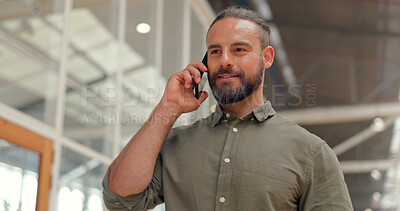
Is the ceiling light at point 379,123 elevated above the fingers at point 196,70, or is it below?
above

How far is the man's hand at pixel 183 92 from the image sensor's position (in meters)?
1.32

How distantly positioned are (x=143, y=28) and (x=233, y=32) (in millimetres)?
3667

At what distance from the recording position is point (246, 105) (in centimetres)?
135

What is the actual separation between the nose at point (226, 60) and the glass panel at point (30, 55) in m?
1.82

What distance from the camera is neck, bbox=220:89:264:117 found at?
1.34m

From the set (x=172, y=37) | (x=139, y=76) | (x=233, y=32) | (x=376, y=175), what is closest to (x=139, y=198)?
(x=233, y=32)

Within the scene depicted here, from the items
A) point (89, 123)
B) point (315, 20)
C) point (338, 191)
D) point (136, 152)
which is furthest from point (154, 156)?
point (315, 20)

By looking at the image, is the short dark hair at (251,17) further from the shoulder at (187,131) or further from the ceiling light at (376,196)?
the ceiling light at (376,196)

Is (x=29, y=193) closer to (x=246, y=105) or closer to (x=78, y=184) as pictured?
(x=78, y=184)

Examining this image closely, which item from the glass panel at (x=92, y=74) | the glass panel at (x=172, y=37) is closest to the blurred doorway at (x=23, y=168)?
the glass panel at (x=92, y=74)

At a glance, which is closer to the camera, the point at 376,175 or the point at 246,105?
the point at 246,105

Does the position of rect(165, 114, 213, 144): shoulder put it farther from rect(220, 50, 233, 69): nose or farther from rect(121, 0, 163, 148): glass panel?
rect(121, 0, 163, 148): glass panel

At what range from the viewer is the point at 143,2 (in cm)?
496

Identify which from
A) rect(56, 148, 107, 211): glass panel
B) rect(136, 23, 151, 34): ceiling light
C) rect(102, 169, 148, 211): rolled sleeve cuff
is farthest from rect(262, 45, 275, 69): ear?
rect(136, 23, 151, 34): ceiling light
